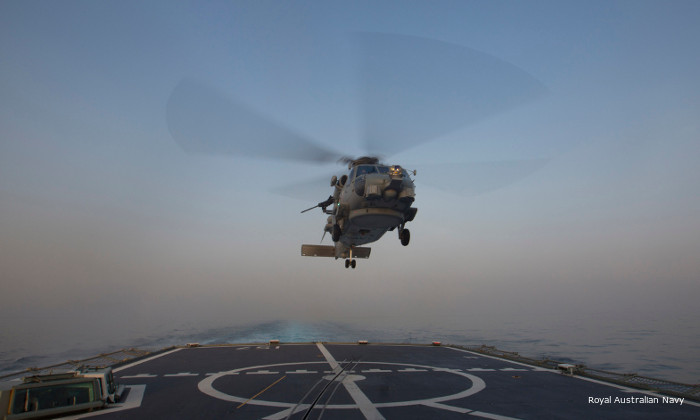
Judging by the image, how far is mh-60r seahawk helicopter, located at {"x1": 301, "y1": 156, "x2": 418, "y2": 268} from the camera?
15539 millimetres

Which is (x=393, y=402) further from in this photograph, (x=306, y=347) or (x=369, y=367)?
(x=306, y=347)

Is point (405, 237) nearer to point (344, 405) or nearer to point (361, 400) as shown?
point (361, 400)

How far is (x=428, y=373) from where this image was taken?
15227mm

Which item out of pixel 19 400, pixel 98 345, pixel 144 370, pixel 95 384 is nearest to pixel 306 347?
pixel 144 370

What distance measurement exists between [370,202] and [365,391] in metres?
7.86

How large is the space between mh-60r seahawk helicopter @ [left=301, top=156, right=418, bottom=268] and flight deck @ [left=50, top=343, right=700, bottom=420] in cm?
674

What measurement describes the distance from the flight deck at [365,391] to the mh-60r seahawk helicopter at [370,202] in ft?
22.1

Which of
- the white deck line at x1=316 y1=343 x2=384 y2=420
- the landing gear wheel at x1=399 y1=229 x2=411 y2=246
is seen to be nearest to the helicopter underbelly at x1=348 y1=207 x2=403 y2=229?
the landing gear wheel at x1=399 y1=229 x2=411 y2=246

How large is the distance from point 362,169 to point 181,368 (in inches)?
497

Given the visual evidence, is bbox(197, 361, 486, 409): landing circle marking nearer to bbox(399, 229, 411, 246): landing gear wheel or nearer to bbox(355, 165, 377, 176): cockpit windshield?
bbox(399, 229, 411, 246): landing gear wheel

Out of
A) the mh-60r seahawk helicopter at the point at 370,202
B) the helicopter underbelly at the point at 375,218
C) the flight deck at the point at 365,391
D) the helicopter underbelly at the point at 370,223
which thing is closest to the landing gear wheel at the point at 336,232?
the mh-60r seahawk helicopter at the point at 370,202

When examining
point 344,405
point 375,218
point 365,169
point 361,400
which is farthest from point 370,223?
point 344,405

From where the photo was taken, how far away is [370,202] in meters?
16.1

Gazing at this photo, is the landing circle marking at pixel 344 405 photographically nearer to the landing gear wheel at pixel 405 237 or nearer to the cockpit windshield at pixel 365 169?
the landing gear wheel at pixel 405 237
